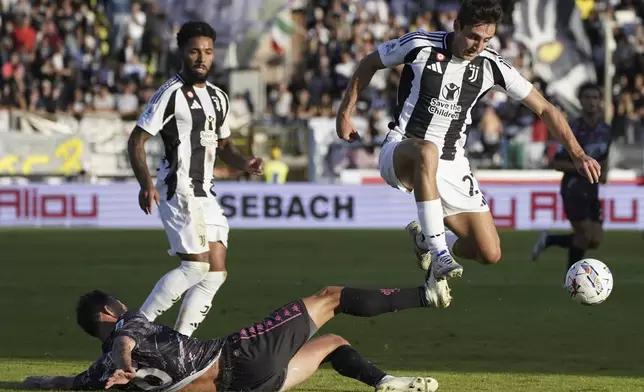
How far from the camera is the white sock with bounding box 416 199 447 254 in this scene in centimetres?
887

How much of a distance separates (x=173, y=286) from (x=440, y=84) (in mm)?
2427

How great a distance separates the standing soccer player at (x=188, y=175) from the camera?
29.4 ft

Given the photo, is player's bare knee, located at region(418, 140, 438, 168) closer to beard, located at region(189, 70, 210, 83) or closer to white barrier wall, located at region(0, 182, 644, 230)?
beard, located at region(189, 70, 210, 83)

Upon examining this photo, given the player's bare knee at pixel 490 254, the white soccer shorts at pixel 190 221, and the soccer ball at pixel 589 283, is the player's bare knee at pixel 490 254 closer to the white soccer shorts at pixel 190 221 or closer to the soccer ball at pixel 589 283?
the soccer ball at pixel 589 283

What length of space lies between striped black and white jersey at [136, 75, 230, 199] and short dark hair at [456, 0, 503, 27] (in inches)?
74.9

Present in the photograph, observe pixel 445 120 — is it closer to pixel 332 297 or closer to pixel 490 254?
pixel 490 254

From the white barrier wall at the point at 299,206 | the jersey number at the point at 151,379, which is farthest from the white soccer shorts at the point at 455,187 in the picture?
the white barrier wall at the point at 299,206

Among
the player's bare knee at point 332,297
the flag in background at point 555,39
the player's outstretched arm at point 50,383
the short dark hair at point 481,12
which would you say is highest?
the flag in background at point 555,39

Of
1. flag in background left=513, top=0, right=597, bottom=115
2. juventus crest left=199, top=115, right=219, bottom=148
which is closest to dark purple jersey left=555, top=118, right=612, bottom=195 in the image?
juventus crest left=199, top=115, right=219, bottom=148

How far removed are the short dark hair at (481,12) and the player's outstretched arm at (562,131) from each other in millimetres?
785

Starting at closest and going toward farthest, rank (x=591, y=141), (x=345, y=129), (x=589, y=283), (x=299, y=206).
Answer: (x=345, y=129), (x=589, y=283), (x=591, y=141), (x=299, y=206)

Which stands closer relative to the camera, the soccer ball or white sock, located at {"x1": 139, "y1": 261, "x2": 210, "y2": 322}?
white sock, located at {"x1": 139, "y1": 261, "x2": 210, "y2": 322}

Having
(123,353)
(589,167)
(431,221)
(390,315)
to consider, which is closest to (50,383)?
(123,353)

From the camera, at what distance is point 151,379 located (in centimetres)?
701
